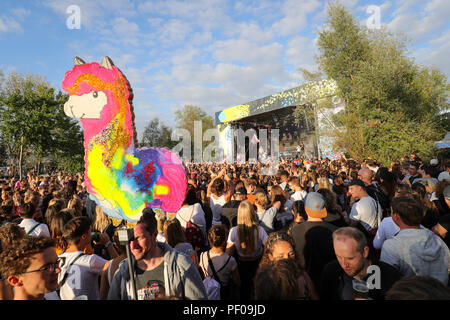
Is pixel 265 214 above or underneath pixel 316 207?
underneath

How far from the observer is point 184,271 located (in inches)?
75.5

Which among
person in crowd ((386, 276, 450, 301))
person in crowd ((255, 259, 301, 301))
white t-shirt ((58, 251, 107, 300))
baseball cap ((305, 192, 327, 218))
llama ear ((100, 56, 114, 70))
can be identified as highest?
llama ear ((100, 56, 114, 70))

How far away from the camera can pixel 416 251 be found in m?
2.15

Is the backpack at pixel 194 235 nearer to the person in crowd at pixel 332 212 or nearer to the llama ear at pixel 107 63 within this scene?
the person in crowd at pixel 332 212

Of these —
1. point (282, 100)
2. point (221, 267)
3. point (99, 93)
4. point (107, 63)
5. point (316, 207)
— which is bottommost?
point (221, 267)

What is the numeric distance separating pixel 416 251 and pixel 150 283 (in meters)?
2.20

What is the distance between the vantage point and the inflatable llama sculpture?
397cm

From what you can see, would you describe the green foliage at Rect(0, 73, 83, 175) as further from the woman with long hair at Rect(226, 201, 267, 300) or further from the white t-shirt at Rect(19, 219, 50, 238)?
the woman with long hair at Rect(226, 201, 267, 300)

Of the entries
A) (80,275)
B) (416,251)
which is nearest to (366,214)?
(416,251)

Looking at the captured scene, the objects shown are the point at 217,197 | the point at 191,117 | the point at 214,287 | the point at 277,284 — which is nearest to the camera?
the point at 277,284

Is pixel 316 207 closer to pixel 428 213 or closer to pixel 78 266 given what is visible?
pixel 428 213

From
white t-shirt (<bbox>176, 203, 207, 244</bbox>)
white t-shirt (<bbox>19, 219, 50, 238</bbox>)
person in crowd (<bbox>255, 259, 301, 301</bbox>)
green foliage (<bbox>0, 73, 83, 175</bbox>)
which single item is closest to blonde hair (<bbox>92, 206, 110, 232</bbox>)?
white t-shirt (<bbox>19, 219, 50, 238</bbox>)

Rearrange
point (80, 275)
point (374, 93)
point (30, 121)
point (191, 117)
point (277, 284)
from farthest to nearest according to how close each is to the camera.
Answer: point (191, 117)
point (30, 121)
point (374, 93)
point (80, 275)
point (277, 284)

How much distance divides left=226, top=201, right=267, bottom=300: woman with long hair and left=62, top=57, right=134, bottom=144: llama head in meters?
2.31
